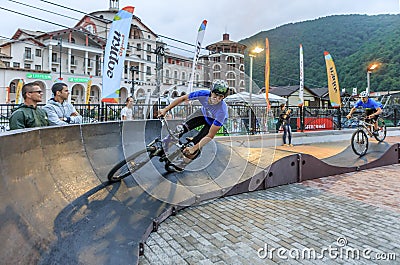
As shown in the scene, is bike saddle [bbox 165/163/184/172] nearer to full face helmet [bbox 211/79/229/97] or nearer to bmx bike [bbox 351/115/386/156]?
full face helmet [bbox 211/79/229/97]

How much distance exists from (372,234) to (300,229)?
2.62 ft

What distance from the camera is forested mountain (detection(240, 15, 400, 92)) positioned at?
4953 cm

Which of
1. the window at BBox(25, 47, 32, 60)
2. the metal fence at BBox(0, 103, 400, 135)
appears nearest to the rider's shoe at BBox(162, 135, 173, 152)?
the metal fence at BBox(0, 103, 400, 135)

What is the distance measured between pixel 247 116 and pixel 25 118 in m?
4.70

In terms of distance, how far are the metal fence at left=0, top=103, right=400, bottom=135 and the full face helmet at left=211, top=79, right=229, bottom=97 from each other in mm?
839

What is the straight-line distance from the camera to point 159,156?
403cm

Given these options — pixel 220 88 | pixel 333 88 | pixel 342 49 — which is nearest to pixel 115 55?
pixel 220 88

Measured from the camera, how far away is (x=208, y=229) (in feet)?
10.7

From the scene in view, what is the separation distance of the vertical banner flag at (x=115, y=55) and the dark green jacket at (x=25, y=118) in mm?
6404

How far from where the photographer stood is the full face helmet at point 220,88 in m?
3.42

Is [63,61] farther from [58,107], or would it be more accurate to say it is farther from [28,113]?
[28,113]

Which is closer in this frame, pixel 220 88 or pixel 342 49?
pixel 220 88

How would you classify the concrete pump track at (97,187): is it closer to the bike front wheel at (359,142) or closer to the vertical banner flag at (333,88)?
the bike front wheel at (359,142)

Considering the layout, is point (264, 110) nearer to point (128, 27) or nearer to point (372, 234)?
point (372, 234)
